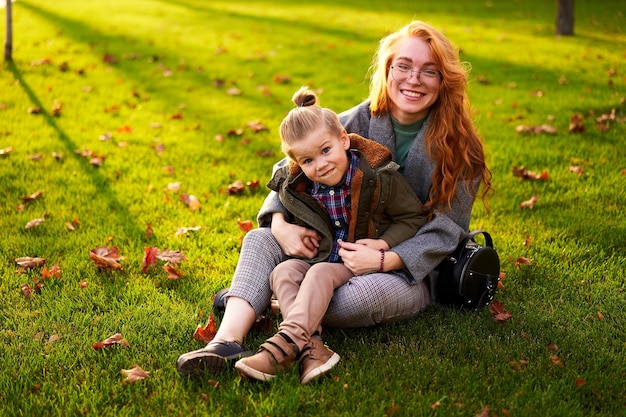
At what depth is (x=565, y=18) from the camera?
12180 millimetres

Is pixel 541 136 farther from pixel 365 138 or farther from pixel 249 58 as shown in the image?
pixel 249 58

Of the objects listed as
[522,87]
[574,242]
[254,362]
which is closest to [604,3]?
[522,87]

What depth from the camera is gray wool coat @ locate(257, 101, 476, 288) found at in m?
3.47

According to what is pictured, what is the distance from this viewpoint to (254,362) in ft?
9.66

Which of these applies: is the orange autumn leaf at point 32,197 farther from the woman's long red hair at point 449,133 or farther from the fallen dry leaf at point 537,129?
the fallen dry leaf at point 537,129

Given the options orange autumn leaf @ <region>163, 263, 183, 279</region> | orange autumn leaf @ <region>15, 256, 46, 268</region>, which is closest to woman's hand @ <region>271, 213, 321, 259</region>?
orange autumn leaf @ <region>163, 263, 183, 279</region>

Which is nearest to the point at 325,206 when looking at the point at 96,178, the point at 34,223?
the point at 34,223

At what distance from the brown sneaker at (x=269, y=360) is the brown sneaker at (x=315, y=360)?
54mm

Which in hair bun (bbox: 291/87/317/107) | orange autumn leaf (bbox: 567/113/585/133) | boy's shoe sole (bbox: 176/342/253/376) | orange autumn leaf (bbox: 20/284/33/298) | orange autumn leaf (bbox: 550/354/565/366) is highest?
hair bun (bbox: 291/87/317/107)

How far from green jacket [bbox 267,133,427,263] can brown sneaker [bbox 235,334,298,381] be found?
2.03 ft

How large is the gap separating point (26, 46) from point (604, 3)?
12.5 m

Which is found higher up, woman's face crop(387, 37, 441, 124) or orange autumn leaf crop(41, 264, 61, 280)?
woman's face crop(387, 37, 441, 124)

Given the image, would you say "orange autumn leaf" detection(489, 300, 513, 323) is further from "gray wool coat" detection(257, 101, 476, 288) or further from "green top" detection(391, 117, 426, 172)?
"green top" detection(391, 117, 426, 172)

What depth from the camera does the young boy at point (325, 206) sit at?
3.17 meters
